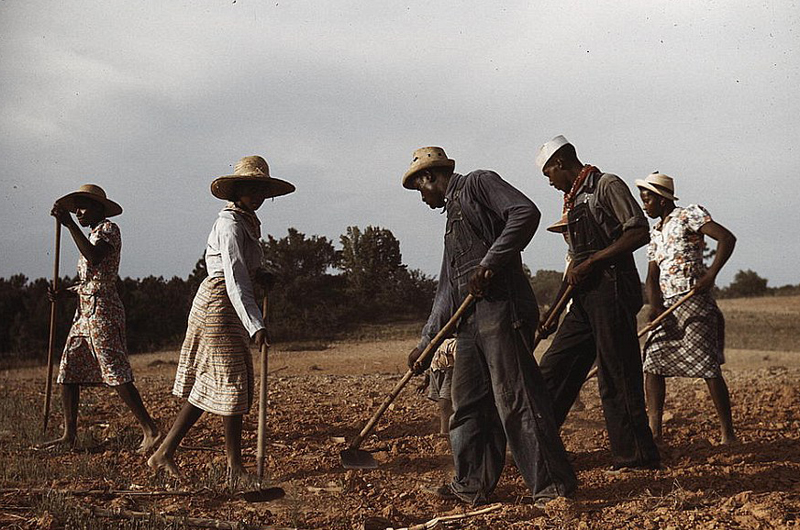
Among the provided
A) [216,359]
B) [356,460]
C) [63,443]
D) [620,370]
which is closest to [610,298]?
[620,370]

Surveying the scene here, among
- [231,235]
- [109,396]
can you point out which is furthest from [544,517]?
[109,396]

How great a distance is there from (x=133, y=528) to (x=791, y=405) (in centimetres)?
652

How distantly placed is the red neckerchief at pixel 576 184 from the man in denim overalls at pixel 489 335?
887 mm

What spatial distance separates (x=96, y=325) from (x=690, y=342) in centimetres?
463

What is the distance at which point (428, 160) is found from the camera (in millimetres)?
4316

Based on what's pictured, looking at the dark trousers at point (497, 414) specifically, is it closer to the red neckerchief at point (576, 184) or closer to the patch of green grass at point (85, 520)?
the red neckerchief at point (576, 184)

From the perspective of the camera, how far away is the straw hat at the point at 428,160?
169 inches

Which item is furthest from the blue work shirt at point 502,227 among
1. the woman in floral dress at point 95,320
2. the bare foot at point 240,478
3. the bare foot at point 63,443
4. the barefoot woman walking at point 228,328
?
the bare foot at point 63,443

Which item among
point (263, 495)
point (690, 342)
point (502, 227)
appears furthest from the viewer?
point (690, 342)

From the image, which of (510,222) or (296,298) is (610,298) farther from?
(296,298)

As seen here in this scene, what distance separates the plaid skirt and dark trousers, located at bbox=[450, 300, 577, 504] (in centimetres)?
204

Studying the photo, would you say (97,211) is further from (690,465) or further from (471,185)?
(690,465)

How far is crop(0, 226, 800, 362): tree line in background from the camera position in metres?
17.5

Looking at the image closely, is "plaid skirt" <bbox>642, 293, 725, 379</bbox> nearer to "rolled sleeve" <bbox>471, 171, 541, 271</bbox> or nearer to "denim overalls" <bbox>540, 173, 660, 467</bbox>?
"denim overalls" <bbox>540, 173, 660, 467</bbox>
